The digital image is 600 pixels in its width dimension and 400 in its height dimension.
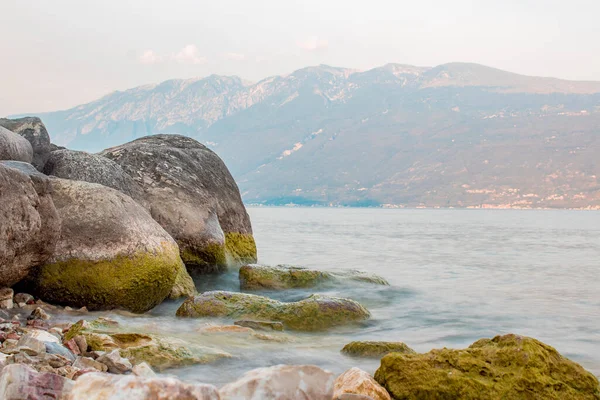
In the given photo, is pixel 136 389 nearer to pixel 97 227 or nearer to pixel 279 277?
pixel 97 227

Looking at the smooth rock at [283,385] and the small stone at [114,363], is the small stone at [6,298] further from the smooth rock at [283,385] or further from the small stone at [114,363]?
the smooth rock at [283,385]

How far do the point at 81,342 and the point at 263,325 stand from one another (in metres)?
3.48

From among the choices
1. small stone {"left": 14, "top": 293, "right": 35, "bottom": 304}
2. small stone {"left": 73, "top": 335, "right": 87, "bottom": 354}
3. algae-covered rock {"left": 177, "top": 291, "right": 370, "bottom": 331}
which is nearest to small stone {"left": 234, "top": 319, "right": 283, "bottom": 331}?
algae-covered rock {"left": 177, "top": 291, "right": 370, "bottom": 331}

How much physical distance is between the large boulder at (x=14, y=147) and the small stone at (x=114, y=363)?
6.74 metres

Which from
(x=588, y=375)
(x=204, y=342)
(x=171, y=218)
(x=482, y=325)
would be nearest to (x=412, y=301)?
(x=482, y=325)

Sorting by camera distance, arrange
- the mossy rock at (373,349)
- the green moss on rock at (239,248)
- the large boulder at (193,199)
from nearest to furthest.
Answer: the mossy rock at (373,349) < the large boulder at (193,199) < the green moss on rock at (239,248)

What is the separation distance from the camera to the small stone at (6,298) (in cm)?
913

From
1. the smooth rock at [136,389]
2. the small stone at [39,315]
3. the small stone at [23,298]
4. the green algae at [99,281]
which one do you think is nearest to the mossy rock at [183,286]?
the green algae at [99,281]

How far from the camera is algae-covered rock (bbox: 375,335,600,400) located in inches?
230

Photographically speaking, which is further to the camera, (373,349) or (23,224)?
(23,224)

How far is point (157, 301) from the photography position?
36.4ft

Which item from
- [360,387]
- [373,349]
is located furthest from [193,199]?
[360,387]

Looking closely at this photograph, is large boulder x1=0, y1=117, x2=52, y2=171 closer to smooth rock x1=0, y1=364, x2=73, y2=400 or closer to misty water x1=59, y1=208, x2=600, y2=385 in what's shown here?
misty water x1=59, y1=208, x2=600, y2=385

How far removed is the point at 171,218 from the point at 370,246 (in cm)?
2256
